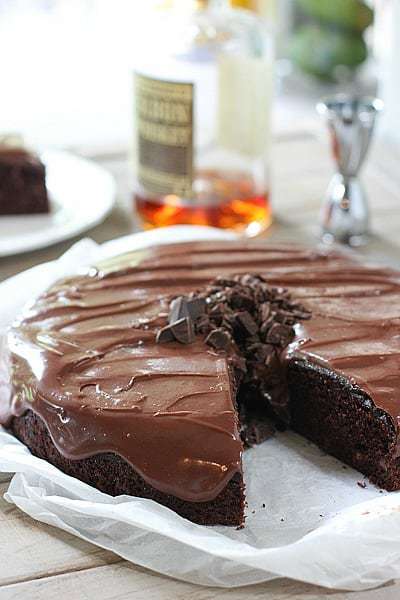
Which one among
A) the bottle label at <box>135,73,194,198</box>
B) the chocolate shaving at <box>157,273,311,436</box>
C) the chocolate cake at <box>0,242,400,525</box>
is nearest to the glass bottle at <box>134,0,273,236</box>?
the bottle label at <box>135,73,194,198</box>

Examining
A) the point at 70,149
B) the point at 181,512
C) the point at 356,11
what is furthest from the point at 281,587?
the point at 356,11

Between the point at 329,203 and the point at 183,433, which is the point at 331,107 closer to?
the point at 329,203

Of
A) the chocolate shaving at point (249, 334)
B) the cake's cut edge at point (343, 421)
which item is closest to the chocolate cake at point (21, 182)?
the chocolate shaving at point (249, 334)

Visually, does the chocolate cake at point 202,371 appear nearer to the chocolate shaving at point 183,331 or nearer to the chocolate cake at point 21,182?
the chocolate shaving at point 183,331

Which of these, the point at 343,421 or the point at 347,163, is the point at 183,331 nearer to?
the point at 343,421

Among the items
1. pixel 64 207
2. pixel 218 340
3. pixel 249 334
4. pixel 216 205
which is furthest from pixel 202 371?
pixel 64 207

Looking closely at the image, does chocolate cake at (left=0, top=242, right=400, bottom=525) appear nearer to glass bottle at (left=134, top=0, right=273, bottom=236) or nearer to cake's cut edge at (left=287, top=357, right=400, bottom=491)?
cake's cut edge at (left=287, top=357, right=400, bottom=491)
